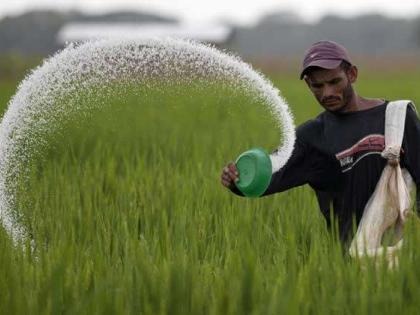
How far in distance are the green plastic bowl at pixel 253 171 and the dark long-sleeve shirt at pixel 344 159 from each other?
0.40ft

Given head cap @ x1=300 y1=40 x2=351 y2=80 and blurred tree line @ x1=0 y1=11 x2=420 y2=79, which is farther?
blurred tree line @ x1=0 y1=11 x2=420 y2=79

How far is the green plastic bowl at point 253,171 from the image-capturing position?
6.98 feet

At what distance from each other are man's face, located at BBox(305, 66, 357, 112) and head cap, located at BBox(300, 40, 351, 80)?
0.02 meters

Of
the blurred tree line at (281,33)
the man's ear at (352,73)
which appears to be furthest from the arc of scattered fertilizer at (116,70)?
the blurred tree line at (281,33)

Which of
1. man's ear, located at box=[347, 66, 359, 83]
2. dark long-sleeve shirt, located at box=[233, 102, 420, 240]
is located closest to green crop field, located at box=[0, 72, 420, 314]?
dark long-sleeve shirt, located at box=[233, 102, 420, 240]

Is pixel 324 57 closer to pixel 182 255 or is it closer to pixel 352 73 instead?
pixel 352 73

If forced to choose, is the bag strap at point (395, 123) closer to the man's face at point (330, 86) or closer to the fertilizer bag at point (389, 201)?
the fertilizer bag at point (389, 201)

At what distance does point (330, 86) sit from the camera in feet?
7.23

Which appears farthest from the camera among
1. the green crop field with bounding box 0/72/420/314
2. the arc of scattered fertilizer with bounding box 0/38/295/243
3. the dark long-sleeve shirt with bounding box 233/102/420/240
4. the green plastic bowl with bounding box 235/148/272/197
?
the dark long-sleeve shirt with bounding box 233/102/420/240

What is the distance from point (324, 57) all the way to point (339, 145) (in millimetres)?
250

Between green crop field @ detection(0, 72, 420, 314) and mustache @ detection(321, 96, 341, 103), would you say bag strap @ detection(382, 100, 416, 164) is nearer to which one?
mustache @ detection(321, 96, 341, 103)

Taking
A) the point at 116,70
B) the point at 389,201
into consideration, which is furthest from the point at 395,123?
the point at 116,70

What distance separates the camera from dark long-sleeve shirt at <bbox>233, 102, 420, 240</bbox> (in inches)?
87.7

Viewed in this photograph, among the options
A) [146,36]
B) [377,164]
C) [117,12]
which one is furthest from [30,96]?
[117,12]
